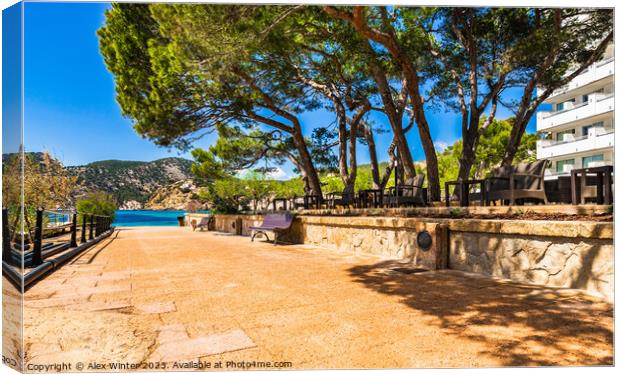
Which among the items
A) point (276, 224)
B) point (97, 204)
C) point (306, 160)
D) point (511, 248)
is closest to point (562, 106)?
point (511, 248)

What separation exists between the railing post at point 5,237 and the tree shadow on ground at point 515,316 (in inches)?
98.9

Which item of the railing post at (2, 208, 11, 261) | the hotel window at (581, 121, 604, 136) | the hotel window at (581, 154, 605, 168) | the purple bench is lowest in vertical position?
the purple bench

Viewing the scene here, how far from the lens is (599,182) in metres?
4.50

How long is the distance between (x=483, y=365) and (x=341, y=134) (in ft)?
33.3

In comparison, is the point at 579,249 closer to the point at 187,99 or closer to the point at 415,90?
the point at 415,90

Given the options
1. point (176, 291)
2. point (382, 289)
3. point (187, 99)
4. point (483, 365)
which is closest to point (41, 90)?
point (176, 291)

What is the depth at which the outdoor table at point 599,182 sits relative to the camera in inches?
167

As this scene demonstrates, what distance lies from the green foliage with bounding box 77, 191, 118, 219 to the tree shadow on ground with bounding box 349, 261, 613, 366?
14.0 metres

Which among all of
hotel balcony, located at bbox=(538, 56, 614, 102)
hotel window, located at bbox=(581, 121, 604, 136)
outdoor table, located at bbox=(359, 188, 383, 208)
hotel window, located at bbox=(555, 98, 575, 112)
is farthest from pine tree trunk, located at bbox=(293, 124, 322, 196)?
hotel window, located at bbox=(581, 121, 604, 136)

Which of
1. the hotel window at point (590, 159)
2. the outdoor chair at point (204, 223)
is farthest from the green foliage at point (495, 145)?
the hotel window at point (590, 159)

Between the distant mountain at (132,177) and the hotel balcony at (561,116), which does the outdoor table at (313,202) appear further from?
the hotel balcony at (561,116)

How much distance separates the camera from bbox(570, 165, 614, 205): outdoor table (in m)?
4.25

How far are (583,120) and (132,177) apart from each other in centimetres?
885

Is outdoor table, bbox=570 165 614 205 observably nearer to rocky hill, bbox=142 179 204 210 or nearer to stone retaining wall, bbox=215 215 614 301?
stone retaining wall, bbox=215 215 614 301
